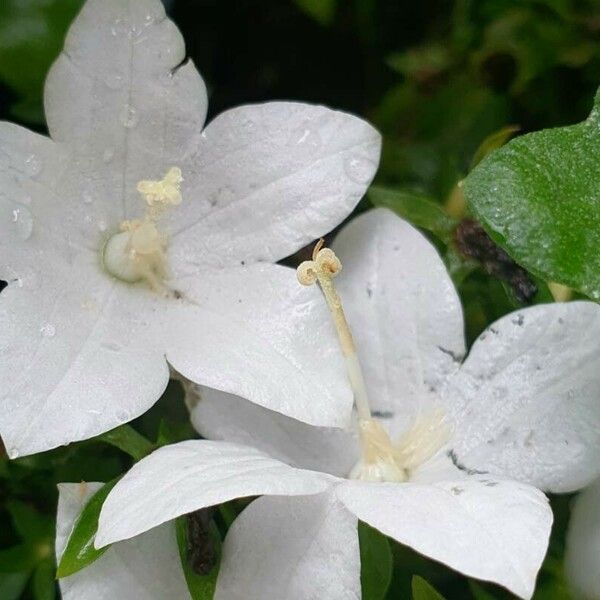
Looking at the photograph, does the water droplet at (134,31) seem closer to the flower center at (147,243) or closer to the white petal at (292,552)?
the flower center at (147,243)

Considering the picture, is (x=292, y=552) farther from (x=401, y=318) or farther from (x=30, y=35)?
(x=30, y=35)

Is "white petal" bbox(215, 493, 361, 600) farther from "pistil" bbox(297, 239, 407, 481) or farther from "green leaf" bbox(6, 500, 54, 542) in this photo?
"green leaf" bbox(6, 500, 54, 542)

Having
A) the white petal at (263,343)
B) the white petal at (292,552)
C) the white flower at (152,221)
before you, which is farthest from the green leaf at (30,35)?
the white petal at (292,552)

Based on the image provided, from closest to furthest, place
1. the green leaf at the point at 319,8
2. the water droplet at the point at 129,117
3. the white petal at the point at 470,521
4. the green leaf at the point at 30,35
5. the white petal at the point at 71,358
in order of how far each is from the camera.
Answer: the white petal at the point at 470,521 < the white petal at the point at 71,358 < the water droplet at the point at 129,117 < the green leaf at the point at 30,35 < the green leaf at the point at 319,8

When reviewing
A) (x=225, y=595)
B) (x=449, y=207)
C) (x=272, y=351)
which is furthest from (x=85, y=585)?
(x=449, y=207)

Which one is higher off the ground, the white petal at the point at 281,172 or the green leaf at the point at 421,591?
the white petal at the point at 281,172

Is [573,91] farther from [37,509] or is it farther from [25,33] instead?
[37,509]
